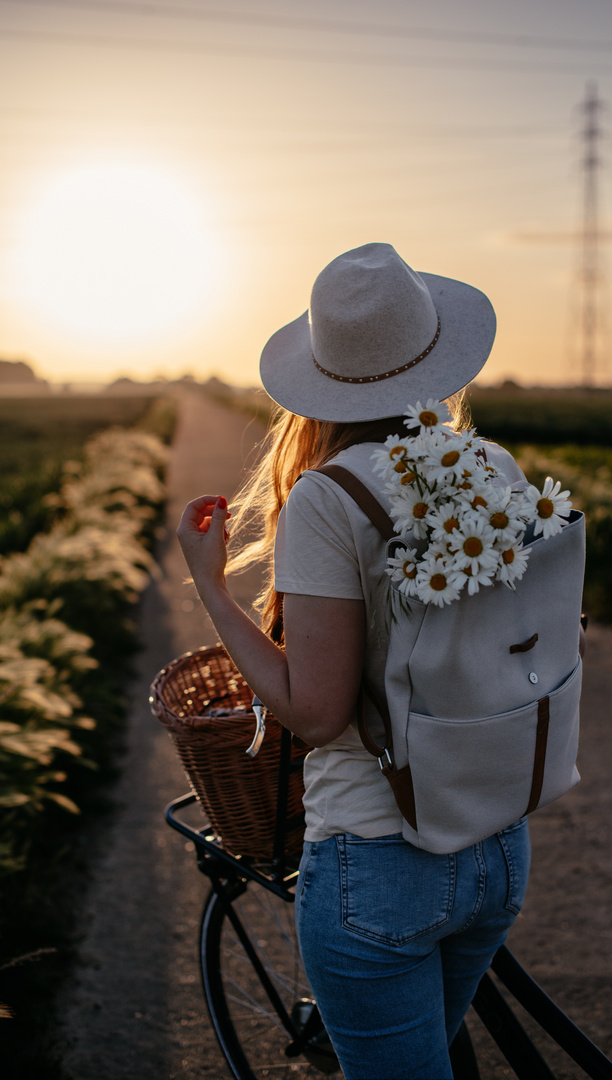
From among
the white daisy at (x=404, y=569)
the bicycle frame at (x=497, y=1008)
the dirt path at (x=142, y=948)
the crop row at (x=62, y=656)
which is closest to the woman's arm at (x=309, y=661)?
the white daisy at (x=404, y=569)

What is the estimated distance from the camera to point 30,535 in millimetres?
10305

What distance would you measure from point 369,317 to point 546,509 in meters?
0.48

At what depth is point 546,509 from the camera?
1.27 meters

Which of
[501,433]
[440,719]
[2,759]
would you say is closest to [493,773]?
[440,719]

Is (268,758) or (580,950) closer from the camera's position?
(268,758)

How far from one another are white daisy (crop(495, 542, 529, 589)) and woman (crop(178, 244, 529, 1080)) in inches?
7.8

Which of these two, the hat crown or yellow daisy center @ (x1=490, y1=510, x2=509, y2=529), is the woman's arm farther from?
the hat crown

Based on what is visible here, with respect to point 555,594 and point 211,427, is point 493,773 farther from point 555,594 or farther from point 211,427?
point 211,427

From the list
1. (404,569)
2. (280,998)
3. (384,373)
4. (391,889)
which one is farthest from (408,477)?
(280,998)

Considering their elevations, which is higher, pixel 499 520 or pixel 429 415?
pixel 429 415

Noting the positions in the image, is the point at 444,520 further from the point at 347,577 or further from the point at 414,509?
the point at 347,577

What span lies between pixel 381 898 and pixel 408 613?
509 millimetres

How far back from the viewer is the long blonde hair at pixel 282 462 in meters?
1.46

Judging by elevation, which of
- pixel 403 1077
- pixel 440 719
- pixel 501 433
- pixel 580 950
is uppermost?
pixel 440 719
